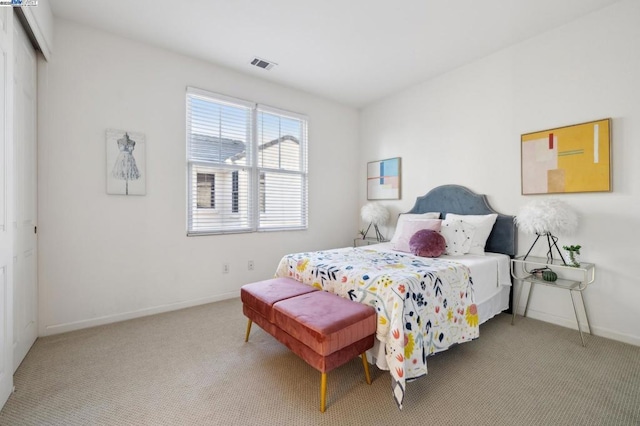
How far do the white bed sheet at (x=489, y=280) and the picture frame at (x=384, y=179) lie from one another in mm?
1545

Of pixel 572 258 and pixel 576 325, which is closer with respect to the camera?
pixel 572 258

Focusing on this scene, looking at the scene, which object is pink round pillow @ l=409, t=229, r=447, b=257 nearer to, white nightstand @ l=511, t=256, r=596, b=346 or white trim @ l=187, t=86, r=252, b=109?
white nightstand @ l=511, t=256, r=596, b=346

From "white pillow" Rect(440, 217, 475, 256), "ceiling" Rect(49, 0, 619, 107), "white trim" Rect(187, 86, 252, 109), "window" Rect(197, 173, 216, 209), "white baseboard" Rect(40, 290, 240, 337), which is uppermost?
"ceiling" Rect(49, 0, 619, 107)

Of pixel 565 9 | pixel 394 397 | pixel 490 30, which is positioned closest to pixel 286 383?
pixel 394 397

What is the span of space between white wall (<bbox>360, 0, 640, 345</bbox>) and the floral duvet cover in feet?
4.07

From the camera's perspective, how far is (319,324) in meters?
1.60

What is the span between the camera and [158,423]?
4.82 feet

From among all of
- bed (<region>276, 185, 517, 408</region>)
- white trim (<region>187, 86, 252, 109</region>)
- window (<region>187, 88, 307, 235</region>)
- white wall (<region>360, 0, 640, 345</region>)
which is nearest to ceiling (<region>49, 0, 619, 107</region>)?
white wall (<region>360, 0, 640, 345</region>)

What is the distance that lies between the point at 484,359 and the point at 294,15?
3185mm

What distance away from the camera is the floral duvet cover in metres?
1.68

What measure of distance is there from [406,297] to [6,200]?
94.9 inches

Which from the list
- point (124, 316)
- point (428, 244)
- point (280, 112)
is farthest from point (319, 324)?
point (280, 112)

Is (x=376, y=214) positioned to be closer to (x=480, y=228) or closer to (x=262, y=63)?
(x=480, y=228)

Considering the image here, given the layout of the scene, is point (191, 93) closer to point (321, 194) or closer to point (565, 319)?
point (321, 194)
